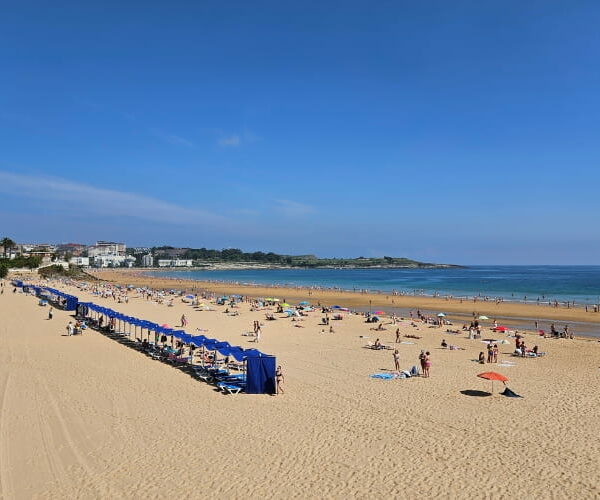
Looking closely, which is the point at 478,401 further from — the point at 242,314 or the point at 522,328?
the point at 242,314

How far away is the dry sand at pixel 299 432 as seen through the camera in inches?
310

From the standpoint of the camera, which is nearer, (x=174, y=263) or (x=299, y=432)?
(x=299, y=432)

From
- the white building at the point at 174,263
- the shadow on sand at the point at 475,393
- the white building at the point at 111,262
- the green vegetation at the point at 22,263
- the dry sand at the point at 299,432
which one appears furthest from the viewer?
the white building at the point at 174,263

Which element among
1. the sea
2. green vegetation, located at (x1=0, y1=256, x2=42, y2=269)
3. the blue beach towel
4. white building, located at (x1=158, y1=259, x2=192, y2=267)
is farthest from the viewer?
white building, located at (x1=158, y1=259, x2=192, y2=267)

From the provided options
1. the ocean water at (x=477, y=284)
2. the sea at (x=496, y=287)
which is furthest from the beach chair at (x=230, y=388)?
the ocean water at (x=477, y=284)

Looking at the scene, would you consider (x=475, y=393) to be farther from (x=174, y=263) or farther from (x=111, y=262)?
(x=111, y=262)

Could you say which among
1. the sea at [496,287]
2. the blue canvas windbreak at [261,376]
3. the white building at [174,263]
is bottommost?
the sea at [496,287]

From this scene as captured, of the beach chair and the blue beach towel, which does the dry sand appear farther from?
the blue beach towel

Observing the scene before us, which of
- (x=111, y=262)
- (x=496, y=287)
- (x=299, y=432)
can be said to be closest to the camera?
(x=299, y=432)

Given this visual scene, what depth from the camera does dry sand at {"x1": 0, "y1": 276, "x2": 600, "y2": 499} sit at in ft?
25.8

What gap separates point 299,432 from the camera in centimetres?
1033

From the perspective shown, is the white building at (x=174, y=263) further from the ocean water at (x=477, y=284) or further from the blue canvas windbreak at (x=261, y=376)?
the blue canvas windbreak at (x=261, y=376)

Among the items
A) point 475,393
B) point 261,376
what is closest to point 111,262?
point 261,376

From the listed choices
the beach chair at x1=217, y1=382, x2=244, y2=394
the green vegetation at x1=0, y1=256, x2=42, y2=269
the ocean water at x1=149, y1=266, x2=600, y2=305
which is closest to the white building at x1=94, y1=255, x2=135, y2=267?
the ocean water at x1=149, y1=266, x2=600, y2=305
